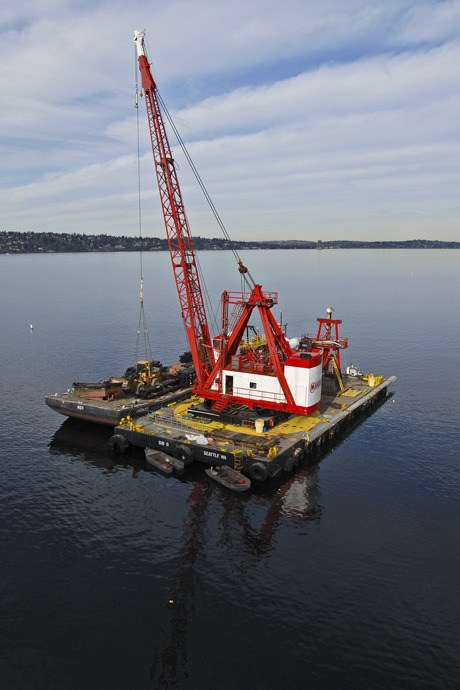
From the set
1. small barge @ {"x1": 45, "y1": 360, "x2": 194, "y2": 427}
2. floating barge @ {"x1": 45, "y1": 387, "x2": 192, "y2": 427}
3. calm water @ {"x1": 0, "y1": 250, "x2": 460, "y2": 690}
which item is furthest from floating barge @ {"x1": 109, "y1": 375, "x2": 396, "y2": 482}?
calm water @ {"x1": 0, "y1": 250, "x2": 460, "y2": 690}

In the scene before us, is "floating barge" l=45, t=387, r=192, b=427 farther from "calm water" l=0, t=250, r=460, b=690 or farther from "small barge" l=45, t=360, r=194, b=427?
"calm water" l=0, t=250, r=460, b=690

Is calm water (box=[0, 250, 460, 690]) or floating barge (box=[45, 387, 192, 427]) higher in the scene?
floating barge (box=[45, 387, 192, 427])

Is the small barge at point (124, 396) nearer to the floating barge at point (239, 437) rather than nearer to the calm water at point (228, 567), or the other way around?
the floating barge at point (239, 437)

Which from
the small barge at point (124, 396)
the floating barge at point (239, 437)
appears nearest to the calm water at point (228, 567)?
the floating barge at point (239, 437)

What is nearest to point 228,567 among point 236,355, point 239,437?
point 239,437

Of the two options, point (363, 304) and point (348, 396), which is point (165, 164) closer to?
point (348, 396)

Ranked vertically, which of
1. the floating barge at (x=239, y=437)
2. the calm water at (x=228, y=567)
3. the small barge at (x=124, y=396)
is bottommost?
the calm water at (x=228, y=567)
